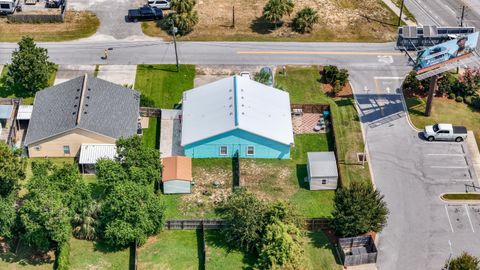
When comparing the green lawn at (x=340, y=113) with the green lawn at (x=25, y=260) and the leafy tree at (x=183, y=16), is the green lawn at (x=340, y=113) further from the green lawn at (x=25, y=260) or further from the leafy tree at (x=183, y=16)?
the green lawn at (x=25, y=260)

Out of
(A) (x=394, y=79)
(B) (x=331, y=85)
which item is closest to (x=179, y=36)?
(B) (x=331, y=85)

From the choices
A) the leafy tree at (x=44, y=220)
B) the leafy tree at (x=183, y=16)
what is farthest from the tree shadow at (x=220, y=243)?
the leafy tree at (x=183, y=16)

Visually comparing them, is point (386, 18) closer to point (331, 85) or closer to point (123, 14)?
point (331, 85)

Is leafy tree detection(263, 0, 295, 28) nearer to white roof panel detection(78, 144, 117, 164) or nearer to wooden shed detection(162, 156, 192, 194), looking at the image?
wooden shed detection(162, 156, 192, 194)

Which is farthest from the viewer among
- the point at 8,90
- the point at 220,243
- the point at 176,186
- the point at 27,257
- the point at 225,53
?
the point at 225,53

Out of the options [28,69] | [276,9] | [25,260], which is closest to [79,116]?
[28,69]

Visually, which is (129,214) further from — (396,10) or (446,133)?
(396,10)
